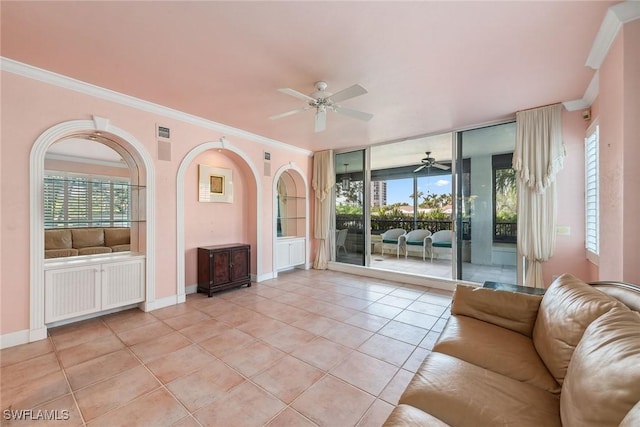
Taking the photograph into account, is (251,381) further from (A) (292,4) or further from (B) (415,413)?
(A) (292,4)

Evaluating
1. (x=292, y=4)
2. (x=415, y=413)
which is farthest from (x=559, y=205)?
(x=292, y=4)

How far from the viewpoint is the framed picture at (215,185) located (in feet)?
14.7

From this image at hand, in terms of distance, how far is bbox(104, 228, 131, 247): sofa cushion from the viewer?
545cm

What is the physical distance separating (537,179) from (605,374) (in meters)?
3.36

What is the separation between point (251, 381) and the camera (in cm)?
210

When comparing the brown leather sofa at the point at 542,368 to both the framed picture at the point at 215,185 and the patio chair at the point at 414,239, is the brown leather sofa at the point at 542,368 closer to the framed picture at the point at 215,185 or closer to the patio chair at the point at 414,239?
the framed picture at the point at 215,185

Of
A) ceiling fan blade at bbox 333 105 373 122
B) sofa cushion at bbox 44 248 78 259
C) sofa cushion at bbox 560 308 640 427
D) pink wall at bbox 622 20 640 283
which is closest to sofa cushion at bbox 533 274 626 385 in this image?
sofa cushion at bbox 560 308 640 427

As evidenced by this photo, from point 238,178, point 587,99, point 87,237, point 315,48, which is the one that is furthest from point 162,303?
point 587,99

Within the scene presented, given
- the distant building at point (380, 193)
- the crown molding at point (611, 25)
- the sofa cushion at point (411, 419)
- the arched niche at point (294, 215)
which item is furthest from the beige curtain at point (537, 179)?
the distant building at point (380, 193)

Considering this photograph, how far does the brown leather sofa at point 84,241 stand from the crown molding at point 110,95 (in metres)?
2.95

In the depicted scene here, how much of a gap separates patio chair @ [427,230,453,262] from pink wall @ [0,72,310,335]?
235 inches

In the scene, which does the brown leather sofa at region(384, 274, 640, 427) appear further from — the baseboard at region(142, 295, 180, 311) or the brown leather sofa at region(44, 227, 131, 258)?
the brown leather sofa at region(44, 227, 131, 258)

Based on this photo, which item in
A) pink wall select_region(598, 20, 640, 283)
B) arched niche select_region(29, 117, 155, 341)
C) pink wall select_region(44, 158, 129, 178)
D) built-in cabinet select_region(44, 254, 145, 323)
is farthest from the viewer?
pink wall select_region(44, 158, 129, 178)

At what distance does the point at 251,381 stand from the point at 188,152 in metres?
3.30
